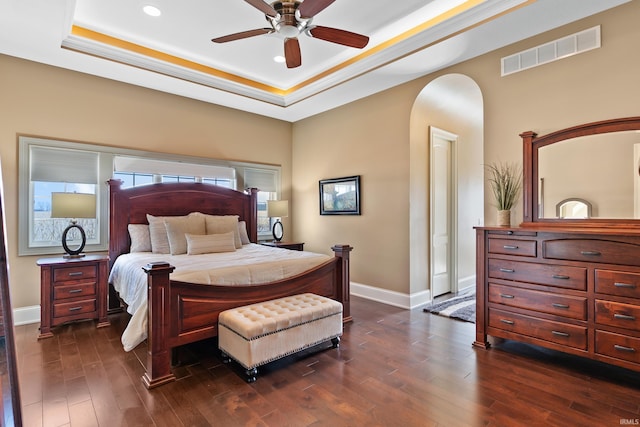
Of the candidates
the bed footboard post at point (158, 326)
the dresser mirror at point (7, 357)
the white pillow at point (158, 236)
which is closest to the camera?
the dresser mirror at point (7, 357)

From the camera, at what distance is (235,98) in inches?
191

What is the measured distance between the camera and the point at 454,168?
4.96 meters

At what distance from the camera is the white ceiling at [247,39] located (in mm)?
2885

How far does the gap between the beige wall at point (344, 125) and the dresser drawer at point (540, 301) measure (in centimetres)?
78

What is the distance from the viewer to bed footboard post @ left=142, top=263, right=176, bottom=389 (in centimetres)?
238

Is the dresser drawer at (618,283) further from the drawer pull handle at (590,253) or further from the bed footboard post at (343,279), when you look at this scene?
the bed footboard post at (343,279)

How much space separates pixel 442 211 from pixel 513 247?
6.58 feet

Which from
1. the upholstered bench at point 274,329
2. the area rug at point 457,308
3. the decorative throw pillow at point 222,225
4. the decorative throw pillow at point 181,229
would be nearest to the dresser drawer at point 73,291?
the decorative throw pillow at point 181,229

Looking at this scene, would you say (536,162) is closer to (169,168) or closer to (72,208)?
(169,168)

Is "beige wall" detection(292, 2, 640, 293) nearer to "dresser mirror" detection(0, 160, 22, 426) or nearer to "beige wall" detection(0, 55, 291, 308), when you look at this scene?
"beige wall" detection(0, 55, 291, 308)

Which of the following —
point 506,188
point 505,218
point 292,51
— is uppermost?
point 292,51

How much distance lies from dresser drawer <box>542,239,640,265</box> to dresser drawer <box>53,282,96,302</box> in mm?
4405

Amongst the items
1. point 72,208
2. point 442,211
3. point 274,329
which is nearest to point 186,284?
point 274,329

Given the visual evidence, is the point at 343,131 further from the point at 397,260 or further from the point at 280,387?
the point at 280,387
